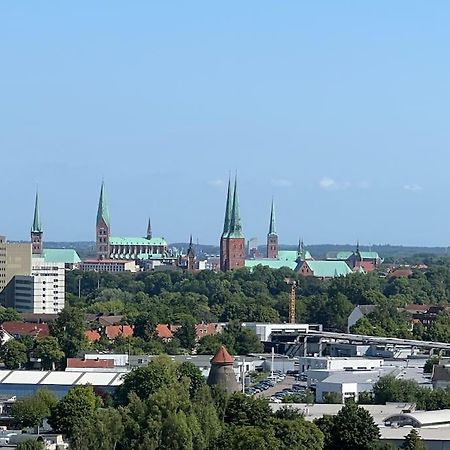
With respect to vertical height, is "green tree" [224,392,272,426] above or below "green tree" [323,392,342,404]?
above

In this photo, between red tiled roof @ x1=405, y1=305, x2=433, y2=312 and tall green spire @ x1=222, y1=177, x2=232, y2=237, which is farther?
tall green spire @ x1=222, y1=177, x2=232, y2=237

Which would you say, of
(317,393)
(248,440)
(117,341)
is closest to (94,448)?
(248,440)

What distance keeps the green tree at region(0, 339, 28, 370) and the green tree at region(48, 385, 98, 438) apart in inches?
1003

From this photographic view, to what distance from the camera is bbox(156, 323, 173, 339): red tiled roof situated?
97750 mm

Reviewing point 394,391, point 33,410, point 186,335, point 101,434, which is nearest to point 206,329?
point 186,335

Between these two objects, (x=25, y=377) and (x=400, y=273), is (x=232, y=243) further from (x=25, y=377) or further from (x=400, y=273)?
(x=25, y=377)

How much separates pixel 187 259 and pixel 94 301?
5614 cm

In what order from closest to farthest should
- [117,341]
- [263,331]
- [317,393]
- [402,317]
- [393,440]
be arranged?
[393,440] < [317,393] < [117,341] < [263,331] < [402,317]

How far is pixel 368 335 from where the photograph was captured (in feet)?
323

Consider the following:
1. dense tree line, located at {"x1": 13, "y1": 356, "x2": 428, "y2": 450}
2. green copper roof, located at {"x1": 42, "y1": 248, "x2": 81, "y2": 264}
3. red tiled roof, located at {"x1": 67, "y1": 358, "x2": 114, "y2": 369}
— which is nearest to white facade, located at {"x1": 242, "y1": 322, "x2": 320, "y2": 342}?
red tiled roof, located at {"x1": 67, "y1": 358, "x2": 114, "y2": 369}

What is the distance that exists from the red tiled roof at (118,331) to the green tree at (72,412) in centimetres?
3977

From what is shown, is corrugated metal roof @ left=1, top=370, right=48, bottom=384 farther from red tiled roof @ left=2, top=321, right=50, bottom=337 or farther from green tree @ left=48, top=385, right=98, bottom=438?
red tiled roof @ left=2, top=321, right=50, bottom=337

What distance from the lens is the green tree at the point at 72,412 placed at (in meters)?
52.8

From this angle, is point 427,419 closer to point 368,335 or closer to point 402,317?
point 368,335
